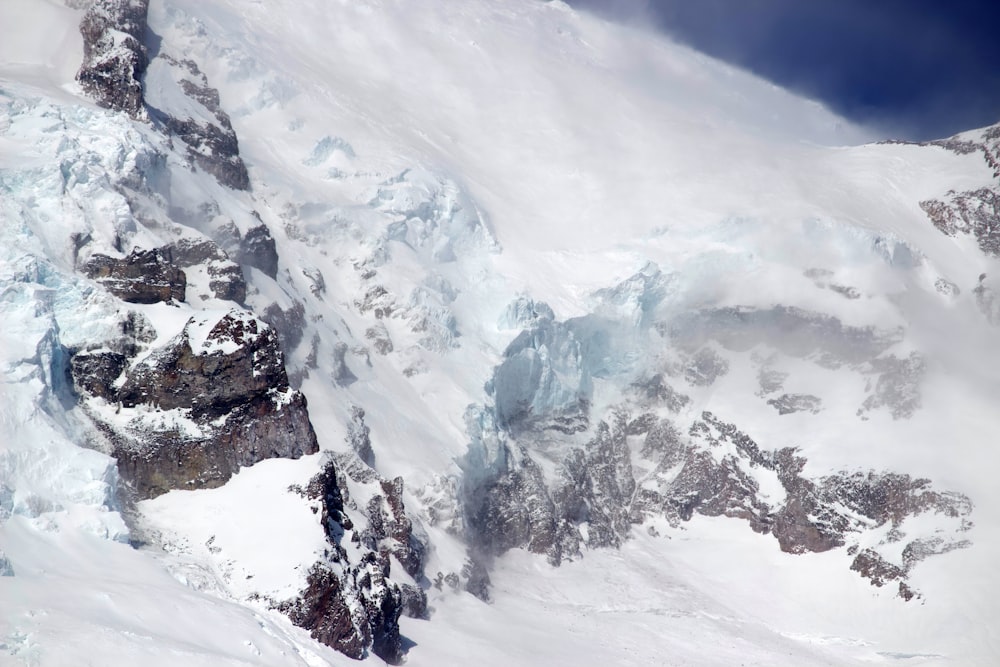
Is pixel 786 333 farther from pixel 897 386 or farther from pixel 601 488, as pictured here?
pixel 601 488

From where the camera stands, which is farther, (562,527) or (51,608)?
(562,527)

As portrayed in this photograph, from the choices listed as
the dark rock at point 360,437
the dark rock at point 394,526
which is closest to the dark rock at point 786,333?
the dark rock at point 360,437

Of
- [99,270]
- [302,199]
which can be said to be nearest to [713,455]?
[302,199]

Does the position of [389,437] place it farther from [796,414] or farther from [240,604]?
[796,414]

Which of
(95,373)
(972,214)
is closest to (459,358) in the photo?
(95,373)

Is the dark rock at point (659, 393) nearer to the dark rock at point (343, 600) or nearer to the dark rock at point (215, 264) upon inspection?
the dark rock at point (215, 264)
